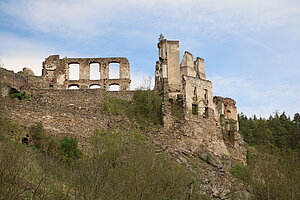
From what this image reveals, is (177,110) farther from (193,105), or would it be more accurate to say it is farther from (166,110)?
(193,105)

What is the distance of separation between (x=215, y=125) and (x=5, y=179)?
2026 centimetres

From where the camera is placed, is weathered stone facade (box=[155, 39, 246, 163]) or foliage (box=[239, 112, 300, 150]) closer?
weathered stone facade (box=[155, 39, 246, 163])

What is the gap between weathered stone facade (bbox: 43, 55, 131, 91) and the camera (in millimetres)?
38344

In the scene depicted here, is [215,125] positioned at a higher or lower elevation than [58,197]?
higher

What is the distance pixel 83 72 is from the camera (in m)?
38.8

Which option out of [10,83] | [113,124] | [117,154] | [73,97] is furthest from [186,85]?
[117,154]

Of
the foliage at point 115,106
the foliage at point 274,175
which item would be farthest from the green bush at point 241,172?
the foliage at point 115,106

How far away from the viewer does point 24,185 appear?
1602cm

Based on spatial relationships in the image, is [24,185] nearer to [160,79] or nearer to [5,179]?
[5,179]

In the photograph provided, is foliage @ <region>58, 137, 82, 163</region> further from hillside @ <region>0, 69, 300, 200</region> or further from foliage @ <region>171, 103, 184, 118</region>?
foliage @ <region>171, 103, 184, 118</region>

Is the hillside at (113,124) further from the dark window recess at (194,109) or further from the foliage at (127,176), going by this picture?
the dark window recess at (194,109)

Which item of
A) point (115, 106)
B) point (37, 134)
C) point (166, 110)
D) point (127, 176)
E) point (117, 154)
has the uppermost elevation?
point (115, 106)

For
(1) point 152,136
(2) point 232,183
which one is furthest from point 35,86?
(2) point 232,183

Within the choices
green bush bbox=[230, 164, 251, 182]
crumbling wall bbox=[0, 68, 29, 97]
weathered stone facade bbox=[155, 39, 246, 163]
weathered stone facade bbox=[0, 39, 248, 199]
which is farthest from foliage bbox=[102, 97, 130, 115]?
green bush bbox=[230, 164, 251, 182]
